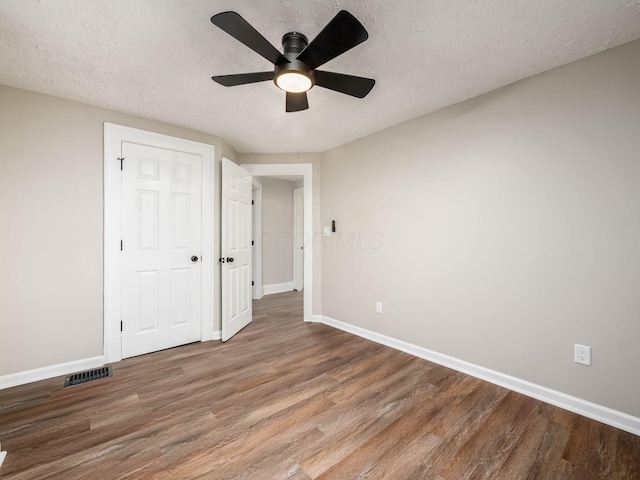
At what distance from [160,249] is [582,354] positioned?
3661 mm

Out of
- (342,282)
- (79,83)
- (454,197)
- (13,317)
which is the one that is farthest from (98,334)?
(454,197)

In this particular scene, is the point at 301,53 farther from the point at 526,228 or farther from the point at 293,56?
the point at 526,228

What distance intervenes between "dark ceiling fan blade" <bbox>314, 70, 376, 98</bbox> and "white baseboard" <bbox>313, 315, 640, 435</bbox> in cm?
238

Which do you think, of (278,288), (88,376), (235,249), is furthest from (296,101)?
(278,288)

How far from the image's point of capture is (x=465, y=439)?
5.28 feet

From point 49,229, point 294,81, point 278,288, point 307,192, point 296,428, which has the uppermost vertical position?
point 294,81

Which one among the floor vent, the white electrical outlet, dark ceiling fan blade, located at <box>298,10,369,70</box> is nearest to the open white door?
the floor vent

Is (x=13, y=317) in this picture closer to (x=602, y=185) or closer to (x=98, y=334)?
(x=98, y=334)

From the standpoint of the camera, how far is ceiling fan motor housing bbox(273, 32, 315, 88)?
1485 millimetres

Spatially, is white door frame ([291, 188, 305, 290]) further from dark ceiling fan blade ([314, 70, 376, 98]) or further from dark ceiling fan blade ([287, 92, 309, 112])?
dark ceiling fan blade ([314, 70, 376, 98])

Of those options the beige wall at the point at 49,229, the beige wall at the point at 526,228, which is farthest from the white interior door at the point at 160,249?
the beige wall at the point at 526,228

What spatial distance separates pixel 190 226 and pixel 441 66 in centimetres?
277

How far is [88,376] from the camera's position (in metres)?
2.31

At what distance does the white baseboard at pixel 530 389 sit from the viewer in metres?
1.70
